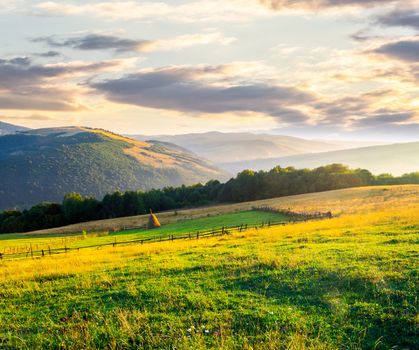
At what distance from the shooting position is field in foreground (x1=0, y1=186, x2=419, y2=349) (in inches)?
400

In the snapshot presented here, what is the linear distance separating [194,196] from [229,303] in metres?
118

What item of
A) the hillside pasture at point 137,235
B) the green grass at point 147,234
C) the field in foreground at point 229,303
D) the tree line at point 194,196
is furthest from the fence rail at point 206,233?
the tree line at point 194,196

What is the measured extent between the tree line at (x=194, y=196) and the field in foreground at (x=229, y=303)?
103 m

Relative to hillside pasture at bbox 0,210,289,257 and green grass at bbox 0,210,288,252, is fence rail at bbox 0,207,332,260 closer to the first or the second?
hillside pasture at bbox 0,210,289,257

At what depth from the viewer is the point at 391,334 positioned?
400 inches

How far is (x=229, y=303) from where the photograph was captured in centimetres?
1262

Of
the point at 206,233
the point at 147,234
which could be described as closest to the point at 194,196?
the point at 147,234

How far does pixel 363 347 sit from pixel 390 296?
3478mm

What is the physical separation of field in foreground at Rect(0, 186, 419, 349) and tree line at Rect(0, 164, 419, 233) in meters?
103

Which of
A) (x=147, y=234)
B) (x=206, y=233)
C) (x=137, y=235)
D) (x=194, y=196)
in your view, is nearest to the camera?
(x=206, y=233)

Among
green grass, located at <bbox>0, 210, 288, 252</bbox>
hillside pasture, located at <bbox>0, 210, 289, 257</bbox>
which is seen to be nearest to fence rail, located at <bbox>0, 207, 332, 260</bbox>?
hillside pasture, located at <bbox>0, 210, 289, 257</bbox>

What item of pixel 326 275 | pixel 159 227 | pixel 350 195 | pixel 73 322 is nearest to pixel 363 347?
pixel 326 275

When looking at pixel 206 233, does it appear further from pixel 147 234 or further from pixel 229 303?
pixel 229 303

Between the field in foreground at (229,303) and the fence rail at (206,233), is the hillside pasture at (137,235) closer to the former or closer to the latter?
the fence rail at (206,233)
